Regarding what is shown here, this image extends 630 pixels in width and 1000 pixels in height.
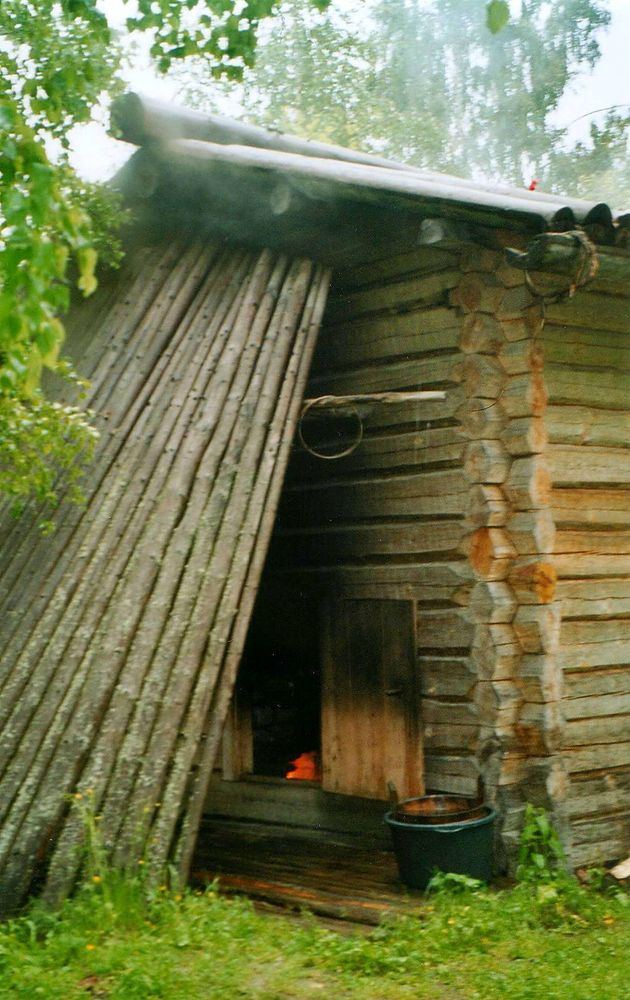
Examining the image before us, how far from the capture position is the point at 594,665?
7434mm

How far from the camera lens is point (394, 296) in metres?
8.20

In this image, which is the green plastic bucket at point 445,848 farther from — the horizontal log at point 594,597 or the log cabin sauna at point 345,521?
the horizontal log at point 594,597

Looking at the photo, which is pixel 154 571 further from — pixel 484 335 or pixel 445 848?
pixel 484 335

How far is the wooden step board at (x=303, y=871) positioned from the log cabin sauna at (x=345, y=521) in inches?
5.7

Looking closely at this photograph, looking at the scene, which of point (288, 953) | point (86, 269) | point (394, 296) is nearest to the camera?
point (86, 269)

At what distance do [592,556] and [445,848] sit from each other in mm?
2295

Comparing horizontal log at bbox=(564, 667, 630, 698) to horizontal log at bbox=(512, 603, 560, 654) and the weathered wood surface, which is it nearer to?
horizontal log at bbox=(512, 603, 560, 654)

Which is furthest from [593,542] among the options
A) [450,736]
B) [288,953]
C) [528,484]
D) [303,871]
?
[288,953]

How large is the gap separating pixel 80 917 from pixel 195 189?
5.65m

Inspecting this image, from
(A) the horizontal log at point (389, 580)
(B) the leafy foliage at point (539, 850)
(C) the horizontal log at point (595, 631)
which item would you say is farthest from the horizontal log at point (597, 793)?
(A) the horizontal log at point (389, 580)

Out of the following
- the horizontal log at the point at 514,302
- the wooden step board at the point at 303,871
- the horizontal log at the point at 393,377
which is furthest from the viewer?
the horizontal log at the point at 393,377

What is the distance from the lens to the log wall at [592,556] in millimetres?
7297

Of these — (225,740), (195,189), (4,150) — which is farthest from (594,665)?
(4,150)

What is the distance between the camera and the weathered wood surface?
19.3 ft
